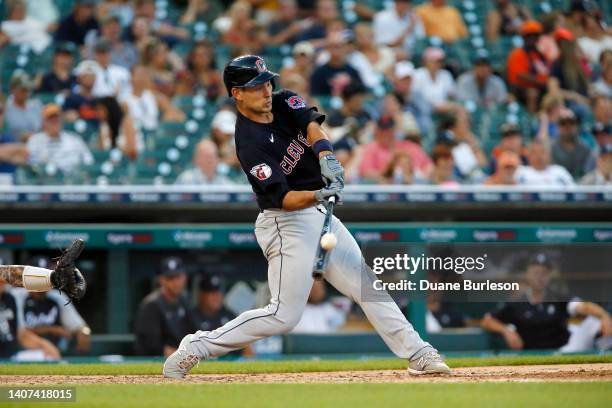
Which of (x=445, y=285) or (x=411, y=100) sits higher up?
(x=411, y=100)

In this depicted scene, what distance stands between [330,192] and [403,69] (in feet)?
22.1

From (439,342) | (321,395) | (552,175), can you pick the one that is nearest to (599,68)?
(552,175)

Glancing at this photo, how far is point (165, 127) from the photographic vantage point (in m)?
11.2

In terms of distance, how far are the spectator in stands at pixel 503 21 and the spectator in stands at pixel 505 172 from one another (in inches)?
133

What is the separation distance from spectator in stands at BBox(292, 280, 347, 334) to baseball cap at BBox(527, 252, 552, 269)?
1.61 meters

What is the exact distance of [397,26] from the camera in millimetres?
13234

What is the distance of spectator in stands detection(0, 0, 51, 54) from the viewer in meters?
12.5

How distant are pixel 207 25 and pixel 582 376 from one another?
7.70 metres

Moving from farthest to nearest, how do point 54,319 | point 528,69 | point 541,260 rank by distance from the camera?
1. point 528,69
2. point 541,260
3. point 54,319

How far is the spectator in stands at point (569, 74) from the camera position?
1270cm

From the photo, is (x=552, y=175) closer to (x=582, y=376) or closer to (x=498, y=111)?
(x=498, y=111)

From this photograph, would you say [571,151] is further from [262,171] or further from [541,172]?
[262,171]

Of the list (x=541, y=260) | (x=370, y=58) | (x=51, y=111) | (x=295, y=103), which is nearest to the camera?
(x=295, y=103)

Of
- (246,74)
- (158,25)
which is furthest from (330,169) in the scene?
(158,25)
